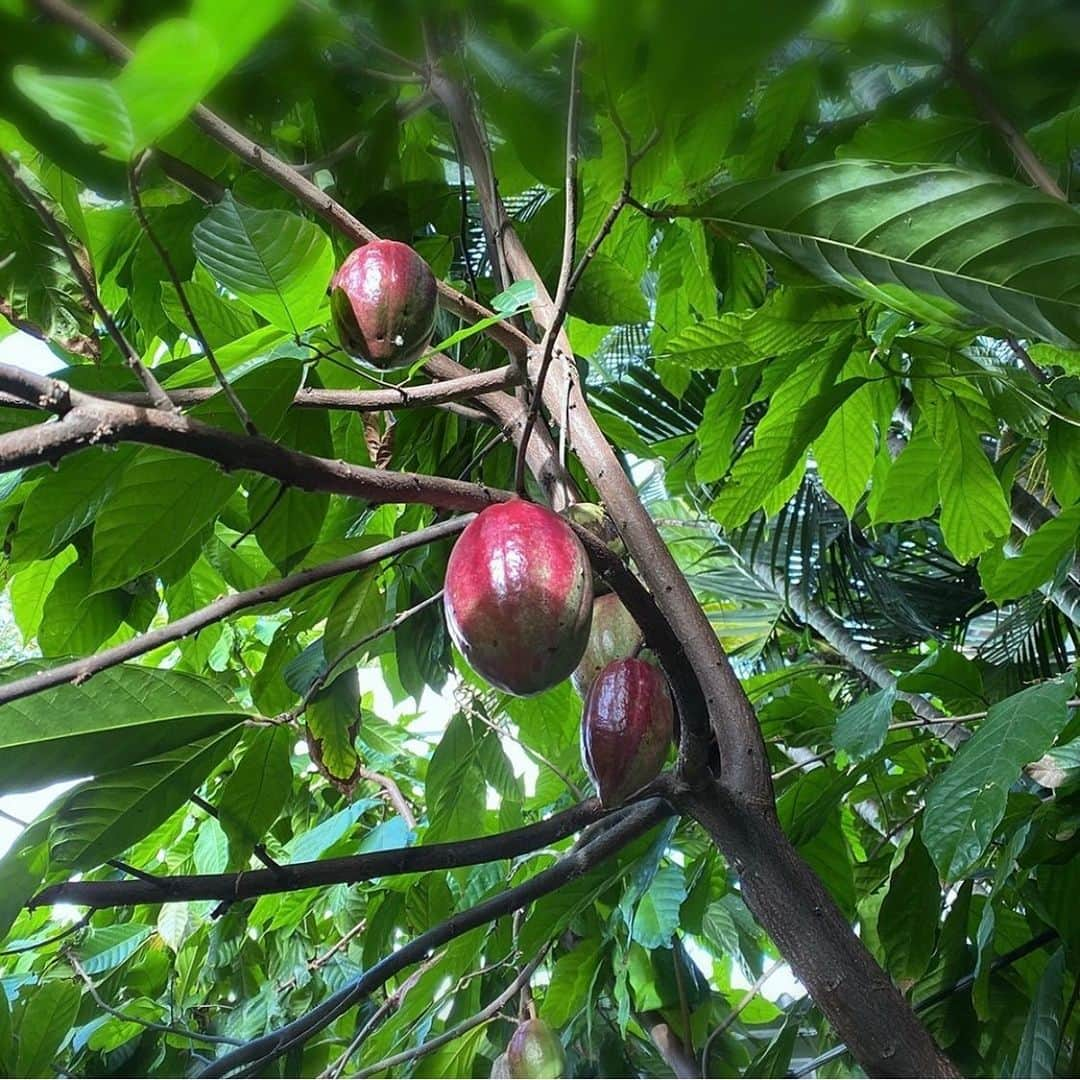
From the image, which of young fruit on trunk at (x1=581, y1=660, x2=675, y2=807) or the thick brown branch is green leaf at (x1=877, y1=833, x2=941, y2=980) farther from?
the thick brown branch

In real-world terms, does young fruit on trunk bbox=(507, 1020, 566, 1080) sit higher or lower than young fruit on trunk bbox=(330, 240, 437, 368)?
lower

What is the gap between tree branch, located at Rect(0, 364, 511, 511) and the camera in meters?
0.36

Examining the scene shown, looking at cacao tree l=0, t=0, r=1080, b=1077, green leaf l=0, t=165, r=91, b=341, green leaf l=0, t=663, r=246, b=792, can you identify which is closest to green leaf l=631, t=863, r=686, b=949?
cacao tree l=0, t=0, r=1080, b=1077

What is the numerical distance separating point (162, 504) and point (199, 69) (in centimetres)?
39

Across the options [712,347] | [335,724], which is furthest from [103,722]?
[712,347]

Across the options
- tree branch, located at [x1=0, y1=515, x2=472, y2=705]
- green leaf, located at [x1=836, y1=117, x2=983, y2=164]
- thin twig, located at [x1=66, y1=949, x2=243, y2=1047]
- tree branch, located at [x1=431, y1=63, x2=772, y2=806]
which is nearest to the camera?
tree branch, located at [x1=0, y1=515, x2=472, y2=705]

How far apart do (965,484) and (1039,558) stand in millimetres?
114

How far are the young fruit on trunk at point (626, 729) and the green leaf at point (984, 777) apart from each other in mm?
207

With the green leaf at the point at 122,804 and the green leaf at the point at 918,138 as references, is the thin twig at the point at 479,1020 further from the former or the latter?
the green leaf at the point at 918,138

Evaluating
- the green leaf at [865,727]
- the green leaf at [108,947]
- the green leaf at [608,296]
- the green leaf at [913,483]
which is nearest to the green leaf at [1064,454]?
the green leaf at [913,483]

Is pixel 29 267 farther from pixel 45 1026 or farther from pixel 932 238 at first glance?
pixel 45 1026

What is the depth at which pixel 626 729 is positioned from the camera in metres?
0.61

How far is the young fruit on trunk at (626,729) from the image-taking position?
609 mm

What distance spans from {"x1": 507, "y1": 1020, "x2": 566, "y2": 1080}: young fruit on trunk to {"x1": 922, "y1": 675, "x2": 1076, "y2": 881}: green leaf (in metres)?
0.45
